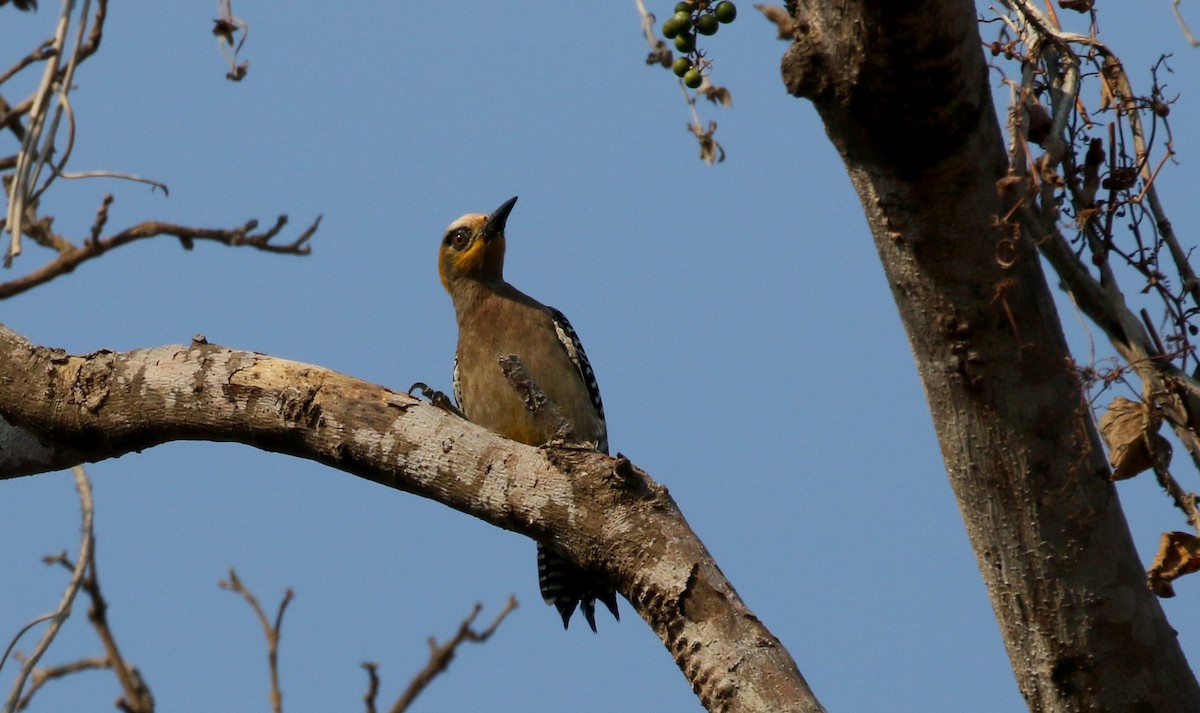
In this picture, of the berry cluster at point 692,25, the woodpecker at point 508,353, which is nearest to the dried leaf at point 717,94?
the berry cluster at point 692,25

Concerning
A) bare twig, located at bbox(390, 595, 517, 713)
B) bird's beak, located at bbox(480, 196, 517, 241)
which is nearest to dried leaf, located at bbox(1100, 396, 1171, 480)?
bare twig, located at bbox(390, 595, 517, 713)

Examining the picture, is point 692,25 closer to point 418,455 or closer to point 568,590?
point 418,455

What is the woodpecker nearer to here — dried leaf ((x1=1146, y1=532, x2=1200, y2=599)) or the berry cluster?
the berry cluster

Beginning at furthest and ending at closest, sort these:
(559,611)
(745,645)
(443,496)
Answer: (559,611)
(443,496)
(745,645)

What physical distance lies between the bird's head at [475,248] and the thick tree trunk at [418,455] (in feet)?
12.0

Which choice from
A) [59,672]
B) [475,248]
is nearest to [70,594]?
[59,672]

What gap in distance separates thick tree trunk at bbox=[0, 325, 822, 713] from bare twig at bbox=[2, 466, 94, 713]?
38 centimetres

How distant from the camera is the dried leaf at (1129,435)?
287 cm

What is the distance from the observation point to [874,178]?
2465 mm

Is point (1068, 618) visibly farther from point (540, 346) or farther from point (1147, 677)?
point (540, 346)

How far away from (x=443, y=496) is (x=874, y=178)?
1.52m

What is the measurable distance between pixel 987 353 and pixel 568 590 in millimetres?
4116

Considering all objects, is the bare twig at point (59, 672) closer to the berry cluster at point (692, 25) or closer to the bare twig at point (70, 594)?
the bare twig at point (70, 594)

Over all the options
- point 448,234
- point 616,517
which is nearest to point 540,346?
point 448,234
